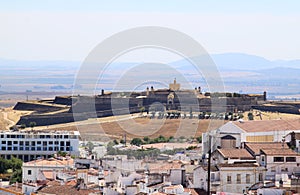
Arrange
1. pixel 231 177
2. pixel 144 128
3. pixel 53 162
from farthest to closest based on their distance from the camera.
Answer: pixel 144 128
pixel 53 162
pixel 231 177

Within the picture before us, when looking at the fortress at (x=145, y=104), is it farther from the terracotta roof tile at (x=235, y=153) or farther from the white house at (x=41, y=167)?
the terracotta roof tile at (x=235, y=153)

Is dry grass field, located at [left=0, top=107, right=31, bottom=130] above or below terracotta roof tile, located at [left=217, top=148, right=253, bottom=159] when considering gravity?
above

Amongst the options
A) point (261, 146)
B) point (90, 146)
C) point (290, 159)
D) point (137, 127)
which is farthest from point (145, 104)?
point (290, 159)

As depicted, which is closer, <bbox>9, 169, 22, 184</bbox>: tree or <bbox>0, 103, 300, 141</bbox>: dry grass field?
<bbox>9, 169, 22, 184</bbox>: tree

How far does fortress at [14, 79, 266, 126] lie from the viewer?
58.3m

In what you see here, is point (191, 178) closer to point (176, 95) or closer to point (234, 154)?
point (234, 154)

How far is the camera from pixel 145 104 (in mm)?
60906

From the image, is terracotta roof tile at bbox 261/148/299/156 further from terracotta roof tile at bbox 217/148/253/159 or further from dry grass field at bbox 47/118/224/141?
dry grass field at bbox 47/118/224/141

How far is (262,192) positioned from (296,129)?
10.3m

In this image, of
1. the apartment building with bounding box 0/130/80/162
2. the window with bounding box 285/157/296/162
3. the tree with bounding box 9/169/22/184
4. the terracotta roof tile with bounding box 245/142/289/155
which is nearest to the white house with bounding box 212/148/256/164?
the terracotta roof tile with bounding box 245/142/289/155

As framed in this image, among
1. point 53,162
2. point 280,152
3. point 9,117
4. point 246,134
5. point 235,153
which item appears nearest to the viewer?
point 280,152

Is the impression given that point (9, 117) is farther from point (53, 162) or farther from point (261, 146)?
point (261, 146)

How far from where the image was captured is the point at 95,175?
22.5 meters

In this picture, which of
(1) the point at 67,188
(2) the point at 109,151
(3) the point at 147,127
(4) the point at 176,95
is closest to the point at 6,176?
(2) the point at 109,151
